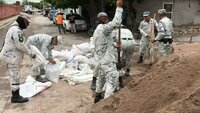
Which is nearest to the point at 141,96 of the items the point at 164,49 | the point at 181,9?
the point at 164,49

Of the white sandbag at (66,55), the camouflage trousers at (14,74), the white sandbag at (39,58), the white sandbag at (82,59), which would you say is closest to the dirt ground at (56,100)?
the camouflage trousers at (14,74)

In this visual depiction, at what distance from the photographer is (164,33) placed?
9.20m

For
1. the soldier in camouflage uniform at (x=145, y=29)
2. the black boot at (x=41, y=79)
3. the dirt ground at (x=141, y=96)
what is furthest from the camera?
the soldier in camouflage uniform at (x=145, y=29)

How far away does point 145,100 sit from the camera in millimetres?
5031

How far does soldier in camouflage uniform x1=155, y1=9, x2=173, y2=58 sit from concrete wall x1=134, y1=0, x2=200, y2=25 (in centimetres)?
1477

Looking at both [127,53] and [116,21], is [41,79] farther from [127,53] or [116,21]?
[116,21]

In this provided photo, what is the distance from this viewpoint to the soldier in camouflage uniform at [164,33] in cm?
916

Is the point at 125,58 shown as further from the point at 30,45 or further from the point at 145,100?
the point at 145,100

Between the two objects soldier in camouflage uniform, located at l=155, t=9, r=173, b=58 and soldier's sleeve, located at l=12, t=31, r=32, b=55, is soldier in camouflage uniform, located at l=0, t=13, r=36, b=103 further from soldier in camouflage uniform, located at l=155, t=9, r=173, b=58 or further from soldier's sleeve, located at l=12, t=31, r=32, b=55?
soldier in camouflage uniform, located at l=155, t=9, r=173, b=58

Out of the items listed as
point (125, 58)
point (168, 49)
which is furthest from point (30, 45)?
point (168, 49)

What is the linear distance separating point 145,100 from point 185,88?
0.62 metres

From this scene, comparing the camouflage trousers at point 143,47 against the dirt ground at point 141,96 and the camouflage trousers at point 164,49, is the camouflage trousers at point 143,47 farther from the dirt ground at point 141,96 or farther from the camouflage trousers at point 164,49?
the dirt ground at point 141,96

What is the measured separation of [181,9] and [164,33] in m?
15.3

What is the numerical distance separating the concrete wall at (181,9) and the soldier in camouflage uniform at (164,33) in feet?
48.4
